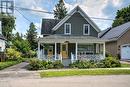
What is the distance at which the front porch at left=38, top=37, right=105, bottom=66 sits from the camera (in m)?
32.7

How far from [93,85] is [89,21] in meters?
21.3

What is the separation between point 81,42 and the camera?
33.6 metres

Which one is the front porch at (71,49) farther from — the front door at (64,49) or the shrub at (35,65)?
the shrub at (35,65)

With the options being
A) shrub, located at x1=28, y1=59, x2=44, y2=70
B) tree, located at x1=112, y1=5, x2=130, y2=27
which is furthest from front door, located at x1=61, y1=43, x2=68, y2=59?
tree, located at x1=112, y1=5, x2=130, y2=27

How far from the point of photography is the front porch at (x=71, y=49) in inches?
1288

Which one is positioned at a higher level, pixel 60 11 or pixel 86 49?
pixel 60 11

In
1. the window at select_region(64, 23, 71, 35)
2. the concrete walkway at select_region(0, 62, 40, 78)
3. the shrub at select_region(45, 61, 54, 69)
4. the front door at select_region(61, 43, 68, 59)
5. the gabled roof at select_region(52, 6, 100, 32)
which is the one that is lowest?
the concrete walkway at select_region(0, 62, 40, 78)

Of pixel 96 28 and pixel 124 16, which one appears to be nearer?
pixel 96 28

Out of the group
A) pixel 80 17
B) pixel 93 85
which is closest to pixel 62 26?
pixel 80 17

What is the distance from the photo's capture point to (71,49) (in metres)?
36.4

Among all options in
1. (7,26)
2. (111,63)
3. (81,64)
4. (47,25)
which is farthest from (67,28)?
(7,26)

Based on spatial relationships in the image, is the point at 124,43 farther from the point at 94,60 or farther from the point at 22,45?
the point at 22,45

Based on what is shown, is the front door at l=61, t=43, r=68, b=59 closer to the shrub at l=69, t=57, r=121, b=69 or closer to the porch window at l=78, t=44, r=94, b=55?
the porch window at l=78, t=44, r=94, b=55

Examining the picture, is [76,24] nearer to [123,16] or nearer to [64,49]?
[64,49]
